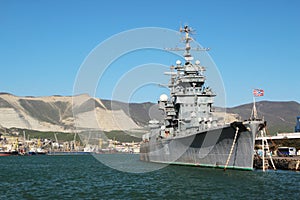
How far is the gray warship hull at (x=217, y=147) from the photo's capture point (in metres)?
35.1

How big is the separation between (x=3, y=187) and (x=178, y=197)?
14.5 m

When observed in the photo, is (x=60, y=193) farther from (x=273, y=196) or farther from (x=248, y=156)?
(x=248, y=156)

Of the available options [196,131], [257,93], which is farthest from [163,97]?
[257,93]

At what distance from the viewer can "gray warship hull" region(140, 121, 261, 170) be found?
35.1m

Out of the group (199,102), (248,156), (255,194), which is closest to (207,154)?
(248,156)

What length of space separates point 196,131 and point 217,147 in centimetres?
304

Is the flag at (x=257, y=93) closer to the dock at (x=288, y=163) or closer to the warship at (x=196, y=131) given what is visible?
the warship at (x=196, y=131)

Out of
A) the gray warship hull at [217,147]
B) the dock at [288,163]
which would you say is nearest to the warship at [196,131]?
the gray warship hull at [217,147]

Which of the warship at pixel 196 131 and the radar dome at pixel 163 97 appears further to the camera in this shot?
the radar dome at pixel 163 97

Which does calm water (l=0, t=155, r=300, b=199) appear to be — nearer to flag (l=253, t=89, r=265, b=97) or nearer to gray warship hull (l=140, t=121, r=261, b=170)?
gray warship hull (l=140, t=121, r=261, b=170)

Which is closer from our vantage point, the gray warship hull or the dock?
the gray warship hull

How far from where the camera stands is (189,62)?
2087 inches

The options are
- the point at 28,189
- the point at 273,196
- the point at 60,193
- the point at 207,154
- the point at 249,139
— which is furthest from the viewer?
the point at 207,154

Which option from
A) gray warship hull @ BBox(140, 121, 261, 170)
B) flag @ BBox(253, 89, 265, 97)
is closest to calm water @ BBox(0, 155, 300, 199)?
gray warship hull @ BBox(140, 121, 261, 170)
